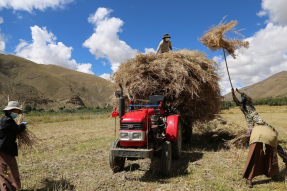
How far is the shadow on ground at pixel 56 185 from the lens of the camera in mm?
4016

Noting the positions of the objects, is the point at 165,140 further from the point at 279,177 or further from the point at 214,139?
the point at 214,139

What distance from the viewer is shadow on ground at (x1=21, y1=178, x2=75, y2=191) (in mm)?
4016

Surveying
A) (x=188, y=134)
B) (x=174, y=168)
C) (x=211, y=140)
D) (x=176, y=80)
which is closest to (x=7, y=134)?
(x=174, y=168)

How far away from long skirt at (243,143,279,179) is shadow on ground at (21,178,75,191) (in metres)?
3.40

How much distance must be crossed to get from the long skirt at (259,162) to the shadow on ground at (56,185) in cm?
340

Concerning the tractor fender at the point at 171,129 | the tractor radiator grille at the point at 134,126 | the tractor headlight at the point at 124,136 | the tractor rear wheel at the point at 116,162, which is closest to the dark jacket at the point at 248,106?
the tractor fender at the point at 171,129

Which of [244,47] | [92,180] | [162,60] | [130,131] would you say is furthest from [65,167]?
[244,47]

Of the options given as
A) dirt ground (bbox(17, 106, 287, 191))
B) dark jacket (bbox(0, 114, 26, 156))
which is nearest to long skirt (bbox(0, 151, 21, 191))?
dark jacket (bbox(0, 114, 26, 156))

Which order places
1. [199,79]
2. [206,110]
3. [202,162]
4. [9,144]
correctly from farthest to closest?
1. [206,110]
2. [199,79]
3. [202,162]
4. [9,144]

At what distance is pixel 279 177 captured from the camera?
4391 mm

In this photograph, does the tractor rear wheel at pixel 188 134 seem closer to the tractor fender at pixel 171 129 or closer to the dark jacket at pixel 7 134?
the tractor fender at pixel 171 129

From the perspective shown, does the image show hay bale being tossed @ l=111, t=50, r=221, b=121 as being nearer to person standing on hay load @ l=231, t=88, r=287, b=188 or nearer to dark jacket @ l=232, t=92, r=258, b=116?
dark jacket @ l=232, t=92, r=258, b=116

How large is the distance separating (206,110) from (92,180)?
14.0 ft

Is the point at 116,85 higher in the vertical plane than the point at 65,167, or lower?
higher
